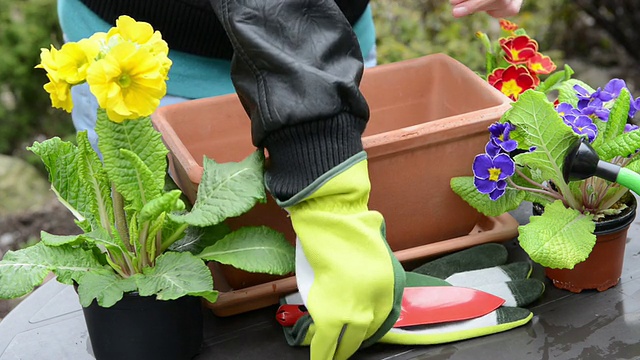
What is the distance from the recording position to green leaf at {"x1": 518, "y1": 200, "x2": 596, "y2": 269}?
929mm

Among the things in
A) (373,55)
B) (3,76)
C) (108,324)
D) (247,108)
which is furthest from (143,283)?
(3,76)

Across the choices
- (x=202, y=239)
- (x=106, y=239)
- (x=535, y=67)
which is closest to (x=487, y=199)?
(x=535, y=67)

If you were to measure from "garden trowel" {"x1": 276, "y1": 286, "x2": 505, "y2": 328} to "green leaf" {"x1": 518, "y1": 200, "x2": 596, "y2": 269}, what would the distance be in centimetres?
7

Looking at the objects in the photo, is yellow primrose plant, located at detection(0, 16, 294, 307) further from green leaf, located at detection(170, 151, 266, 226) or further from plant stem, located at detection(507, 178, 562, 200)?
plant stem, located at detection(507, 178, 562, 200)

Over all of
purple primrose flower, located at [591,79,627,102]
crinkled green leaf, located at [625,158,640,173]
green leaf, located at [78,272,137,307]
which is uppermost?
purple primrose flower, located at [591,79,627,102]

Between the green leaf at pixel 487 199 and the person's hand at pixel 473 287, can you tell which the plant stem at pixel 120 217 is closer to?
the person's hand at pixel 473 287

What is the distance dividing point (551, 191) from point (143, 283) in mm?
522

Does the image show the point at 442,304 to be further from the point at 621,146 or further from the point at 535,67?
the point at 535,67

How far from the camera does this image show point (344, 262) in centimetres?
82

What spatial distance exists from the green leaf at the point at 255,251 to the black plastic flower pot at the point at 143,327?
63mm

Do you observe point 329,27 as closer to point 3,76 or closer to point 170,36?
point 170,36

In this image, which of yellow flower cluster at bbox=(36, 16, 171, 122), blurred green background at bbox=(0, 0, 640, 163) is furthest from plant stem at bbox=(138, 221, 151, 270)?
blurred green background at bbox=(0, 0, 640, 163)

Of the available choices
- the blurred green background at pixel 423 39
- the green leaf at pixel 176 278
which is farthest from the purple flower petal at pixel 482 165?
the blurred green background at pixel 423 39

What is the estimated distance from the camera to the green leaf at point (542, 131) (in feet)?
3.00
